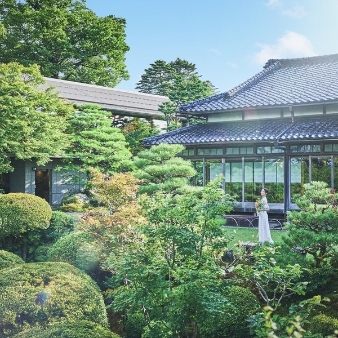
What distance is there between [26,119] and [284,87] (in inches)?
379

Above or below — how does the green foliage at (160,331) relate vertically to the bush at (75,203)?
below

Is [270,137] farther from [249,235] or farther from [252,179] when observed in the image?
[249,235]

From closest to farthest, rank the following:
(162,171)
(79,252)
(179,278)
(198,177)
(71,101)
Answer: (179,278), (79,252), (162,171), (198,177), (71,101)

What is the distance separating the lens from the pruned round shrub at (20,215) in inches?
502

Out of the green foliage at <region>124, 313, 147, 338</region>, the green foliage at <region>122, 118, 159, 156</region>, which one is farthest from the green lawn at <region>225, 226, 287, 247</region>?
the green foliage at <region>122, 118, 159, 156</region>

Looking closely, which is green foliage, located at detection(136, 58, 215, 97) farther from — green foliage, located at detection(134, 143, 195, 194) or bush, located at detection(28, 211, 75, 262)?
bush, located at detection(28, 211, 75, 262)

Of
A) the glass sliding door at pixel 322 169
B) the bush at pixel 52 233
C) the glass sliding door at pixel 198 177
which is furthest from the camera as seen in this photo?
the glass sliding door at pixel 198 177

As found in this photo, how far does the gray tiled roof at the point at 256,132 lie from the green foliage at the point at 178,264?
8.85m

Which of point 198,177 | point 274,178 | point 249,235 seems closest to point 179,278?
point 249,235

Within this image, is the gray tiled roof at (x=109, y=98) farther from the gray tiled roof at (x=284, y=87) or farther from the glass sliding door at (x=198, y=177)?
the glass sliding door at (x=198, y=177)

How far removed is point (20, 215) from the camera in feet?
41.9

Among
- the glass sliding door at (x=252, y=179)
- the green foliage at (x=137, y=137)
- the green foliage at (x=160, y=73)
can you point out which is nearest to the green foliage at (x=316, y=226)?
the glass sliding door at (x=252, y=179)

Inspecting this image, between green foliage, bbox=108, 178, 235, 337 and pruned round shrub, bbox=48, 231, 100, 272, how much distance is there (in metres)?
3.88

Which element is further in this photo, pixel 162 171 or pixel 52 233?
pixel 162 171
